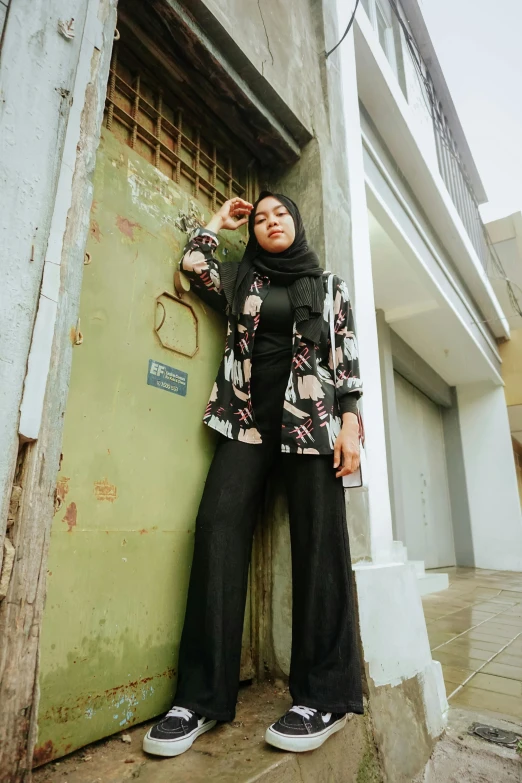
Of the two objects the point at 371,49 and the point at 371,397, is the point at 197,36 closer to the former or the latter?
the point at 371,397

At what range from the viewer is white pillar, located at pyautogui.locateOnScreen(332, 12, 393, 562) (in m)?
2.11

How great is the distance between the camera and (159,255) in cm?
169

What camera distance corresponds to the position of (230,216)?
76.9 inches

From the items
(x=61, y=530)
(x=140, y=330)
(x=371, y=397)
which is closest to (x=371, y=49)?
(x=371, y=397)

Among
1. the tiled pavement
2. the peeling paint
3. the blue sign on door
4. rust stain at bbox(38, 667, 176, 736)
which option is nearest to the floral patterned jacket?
the blue sign on door

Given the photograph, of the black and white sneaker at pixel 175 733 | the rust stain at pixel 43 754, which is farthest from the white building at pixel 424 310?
the rust stain at pixel 43 754

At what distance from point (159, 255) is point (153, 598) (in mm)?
1159

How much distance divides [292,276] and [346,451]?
0.70 m

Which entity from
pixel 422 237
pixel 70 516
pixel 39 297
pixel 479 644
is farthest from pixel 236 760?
pixel 422 237

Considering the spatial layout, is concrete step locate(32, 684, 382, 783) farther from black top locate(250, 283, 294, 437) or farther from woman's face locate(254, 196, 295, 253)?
woman's face locate(254, 196, 295, 253)

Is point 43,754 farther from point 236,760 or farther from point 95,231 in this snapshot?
point 95,231

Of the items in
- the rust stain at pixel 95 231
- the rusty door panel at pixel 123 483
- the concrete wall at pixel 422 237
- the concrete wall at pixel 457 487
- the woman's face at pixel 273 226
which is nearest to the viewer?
the rusty door panel at pixel 123 483

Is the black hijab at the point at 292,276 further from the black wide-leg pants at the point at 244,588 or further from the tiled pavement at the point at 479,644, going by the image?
the tiled pavement at the point at 479,644

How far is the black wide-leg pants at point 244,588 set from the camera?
139 centimetres
